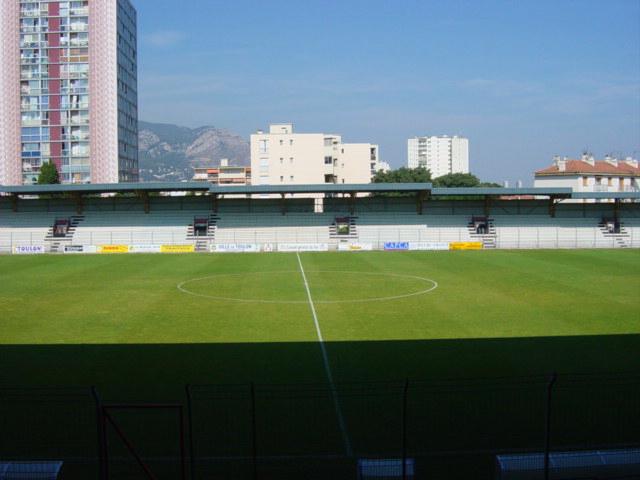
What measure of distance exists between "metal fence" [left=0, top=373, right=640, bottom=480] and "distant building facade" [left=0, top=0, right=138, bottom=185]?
7960 centimetres

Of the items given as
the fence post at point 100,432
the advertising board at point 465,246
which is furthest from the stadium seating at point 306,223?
the fence post at point 100,432

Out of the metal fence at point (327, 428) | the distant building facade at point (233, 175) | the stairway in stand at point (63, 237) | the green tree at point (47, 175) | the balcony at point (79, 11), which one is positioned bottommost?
the metal fence at point (327, 428)

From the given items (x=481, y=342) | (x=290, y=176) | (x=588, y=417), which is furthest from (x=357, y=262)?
(x=290, y=176)

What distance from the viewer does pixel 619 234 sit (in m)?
56.8

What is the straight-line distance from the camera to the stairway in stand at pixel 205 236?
5369 centimetres

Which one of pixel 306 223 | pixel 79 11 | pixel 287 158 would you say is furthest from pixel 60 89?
pixel 306 223

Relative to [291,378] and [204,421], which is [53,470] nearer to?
[204,421]

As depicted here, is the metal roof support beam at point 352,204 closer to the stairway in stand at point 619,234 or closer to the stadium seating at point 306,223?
the stadium seating at point 306,223

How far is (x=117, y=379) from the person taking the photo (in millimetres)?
17031

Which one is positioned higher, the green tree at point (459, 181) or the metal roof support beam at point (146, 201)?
the green tree at point (459, 181)

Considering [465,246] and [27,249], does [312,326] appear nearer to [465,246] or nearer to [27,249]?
[465,246]

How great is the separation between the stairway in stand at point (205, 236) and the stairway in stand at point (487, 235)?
20.3 metres

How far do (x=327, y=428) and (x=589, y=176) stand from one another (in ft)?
275

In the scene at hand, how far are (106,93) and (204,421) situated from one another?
8286 cm
